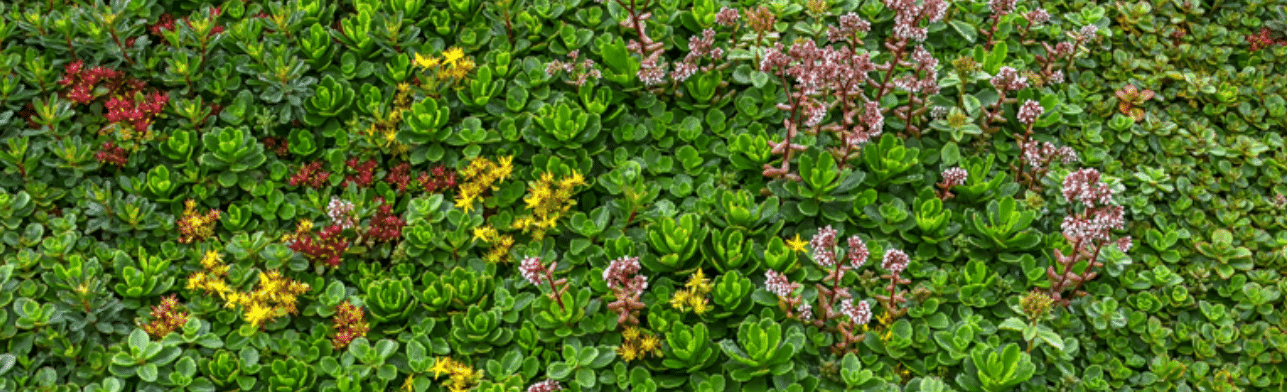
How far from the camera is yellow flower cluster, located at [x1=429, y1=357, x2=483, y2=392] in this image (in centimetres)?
348

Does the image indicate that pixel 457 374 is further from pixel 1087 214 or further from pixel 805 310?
pixel 1087 214

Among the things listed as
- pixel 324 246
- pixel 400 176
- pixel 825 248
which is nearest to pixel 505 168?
pixel 400 176

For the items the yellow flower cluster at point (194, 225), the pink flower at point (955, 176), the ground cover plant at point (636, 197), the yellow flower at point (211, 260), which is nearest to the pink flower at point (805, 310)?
the ground cover plant at point (636, 197)

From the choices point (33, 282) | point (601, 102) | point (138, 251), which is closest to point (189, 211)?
point (138, 251)

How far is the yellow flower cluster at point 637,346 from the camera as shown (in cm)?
354

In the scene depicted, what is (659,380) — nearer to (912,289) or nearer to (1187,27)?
(912,289)

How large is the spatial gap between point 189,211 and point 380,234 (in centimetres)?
79

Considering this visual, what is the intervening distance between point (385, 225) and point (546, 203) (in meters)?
0.66

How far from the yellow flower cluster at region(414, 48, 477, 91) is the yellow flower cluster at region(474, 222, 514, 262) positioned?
79 centimetres

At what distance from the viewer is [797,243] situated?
3760 millimetres

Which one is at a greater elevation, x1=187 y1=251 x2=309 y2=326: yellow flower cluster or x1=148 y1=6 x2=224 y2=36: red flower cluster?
x1=148 y1=6 x2=224 y2=36: red flower cluster

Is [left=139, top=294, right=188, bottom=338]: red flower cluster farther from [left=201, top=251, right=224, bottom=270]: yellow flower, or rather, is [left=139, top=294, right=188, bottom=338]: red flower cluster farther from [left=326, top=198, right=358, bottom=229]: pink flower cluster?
[left=326, top=198, right=358, bottom=229]: pink flower cluster

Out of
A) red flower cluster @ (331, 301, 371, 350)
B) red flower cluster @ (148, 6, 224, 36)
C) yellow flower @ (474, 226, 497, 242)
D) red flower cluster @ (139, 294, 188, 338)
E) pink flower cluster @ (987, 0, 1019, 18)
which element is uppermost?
pink flower cluster @ (987, 0, 1019, 18)

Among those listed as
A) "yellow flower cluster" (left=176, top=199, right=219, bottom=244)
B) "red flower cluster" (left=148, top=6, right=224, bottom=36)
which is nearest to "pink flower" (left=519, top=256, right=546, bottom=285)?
"yellow flower cluster" (left=176, top=199, right=219, bottom=244)
